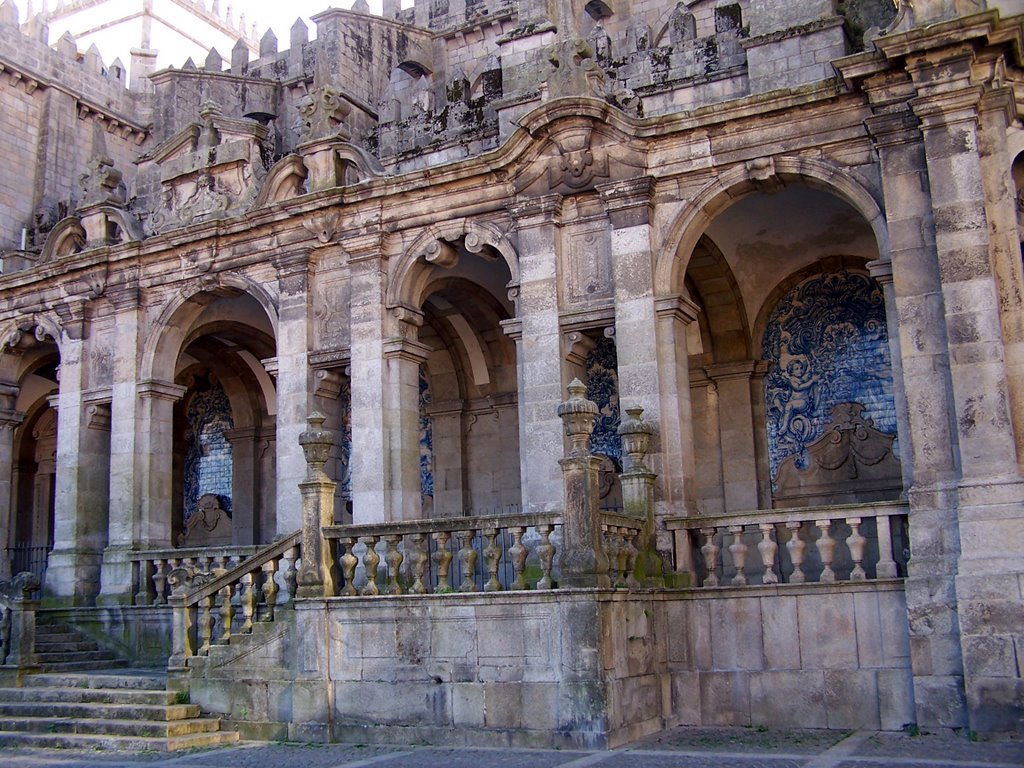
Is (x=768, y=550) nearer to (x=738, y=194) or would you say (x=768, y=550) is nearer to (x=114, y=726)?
(x=738, y=194)

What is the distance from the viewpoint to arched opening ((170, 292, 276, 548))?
1962 centimetres

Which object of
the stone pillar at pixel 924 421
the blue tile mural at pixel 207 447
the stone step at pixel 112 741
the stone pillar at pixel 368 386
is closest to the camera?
the stone pillar at pixel 924 421

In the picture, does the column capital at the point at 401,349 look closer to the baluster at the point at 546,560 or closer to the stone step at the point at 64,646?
the baluster at the point at 546,560

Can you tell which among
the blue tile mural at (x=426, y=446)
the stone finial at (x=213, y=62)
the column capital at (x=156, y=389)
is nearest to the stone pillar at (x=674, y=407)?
the blue tile mural at (x=426, y=446)

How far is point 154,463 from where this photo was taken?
52.1 ft

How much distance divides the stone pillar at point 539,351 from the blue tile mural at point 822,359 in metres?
3.81

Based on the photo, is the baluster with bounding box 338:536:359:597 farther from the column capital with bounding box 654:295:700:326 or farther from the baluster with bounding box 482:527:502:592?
the column capital with bounding box 654:295:700:326

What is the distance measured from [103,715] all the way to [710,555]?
624cm

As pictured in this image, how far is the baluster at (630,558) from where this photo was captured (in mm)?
10883

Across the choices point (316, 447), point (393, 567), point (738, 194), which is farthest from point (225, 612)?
point (738, 194)

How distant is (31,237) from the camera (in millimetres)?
19391

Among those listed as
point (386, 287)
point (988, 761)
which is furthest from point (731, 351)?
point (988, 761)

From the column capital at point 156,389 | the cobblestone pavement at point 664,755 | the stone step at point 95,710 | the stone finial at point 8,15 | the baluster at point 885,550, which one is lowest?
the cobblestone pavement at point 664,755

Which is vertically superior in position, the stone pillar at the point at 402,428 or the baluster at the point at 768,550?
the stone pillar at the point at 402,428
